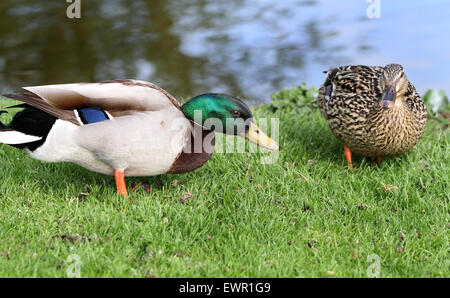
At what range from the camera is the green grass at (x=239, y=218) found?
2979mm

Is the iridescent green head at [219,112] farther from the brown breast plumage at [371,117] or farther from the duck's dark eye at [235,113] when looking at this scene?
the brown breast plumage at [371,117]

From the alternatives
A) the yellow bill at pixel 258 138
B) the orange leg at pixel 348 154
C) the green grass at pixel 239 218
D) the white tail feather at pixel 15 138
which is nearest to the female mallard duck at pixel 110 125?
the white tail feather at pixel 15 138

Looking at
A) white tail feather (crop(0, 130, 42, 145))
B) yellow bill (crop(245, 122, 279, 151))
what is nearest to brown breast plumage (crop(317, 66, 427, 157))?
yellow bill (crop(245, 122, 279, 151))

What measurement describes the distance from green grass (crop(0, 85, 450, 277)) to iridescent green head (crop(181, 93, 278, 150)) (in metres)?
0.51

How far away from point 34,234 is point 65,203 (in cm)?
38

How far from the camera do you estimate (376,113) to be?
152 inches

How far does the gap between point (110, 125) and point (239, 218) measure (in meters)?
1.00

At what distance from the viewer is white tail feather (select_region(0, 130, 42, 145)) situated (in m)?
3.32

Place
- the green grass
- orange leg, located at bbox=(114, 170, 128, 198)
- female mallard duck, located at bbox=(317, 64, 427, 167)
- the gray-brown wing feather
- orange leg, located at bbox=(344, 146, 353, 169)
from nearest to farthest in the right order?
the green grass, the gray-brown wing feather, orange leg, located at bbox=(114, 170, 128, 198), female mallard duck, located at bbox=(317, 64, 427, 167), orange leg, located at bbox=(344, 146, 353, 169)

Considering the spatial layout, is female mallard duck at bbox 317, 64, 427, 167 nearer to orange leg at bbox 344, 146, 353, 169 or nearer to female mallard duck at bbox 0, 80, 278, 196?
orange leg at bbox 344, 146, 353, 169

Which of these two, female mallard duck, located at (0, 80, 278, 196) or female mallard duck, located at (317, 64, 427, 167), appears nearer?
female mallard duck, located at (0, 80, 278, 196)

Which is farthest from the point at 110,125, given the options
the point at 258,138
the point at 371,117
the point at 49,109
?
the point at 371,117

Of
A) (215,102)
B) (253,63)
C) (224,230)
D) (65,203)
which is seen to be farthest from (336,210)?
(253,63)

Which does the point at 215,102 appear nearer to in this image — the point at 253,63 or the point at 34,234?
the point at 34,234
